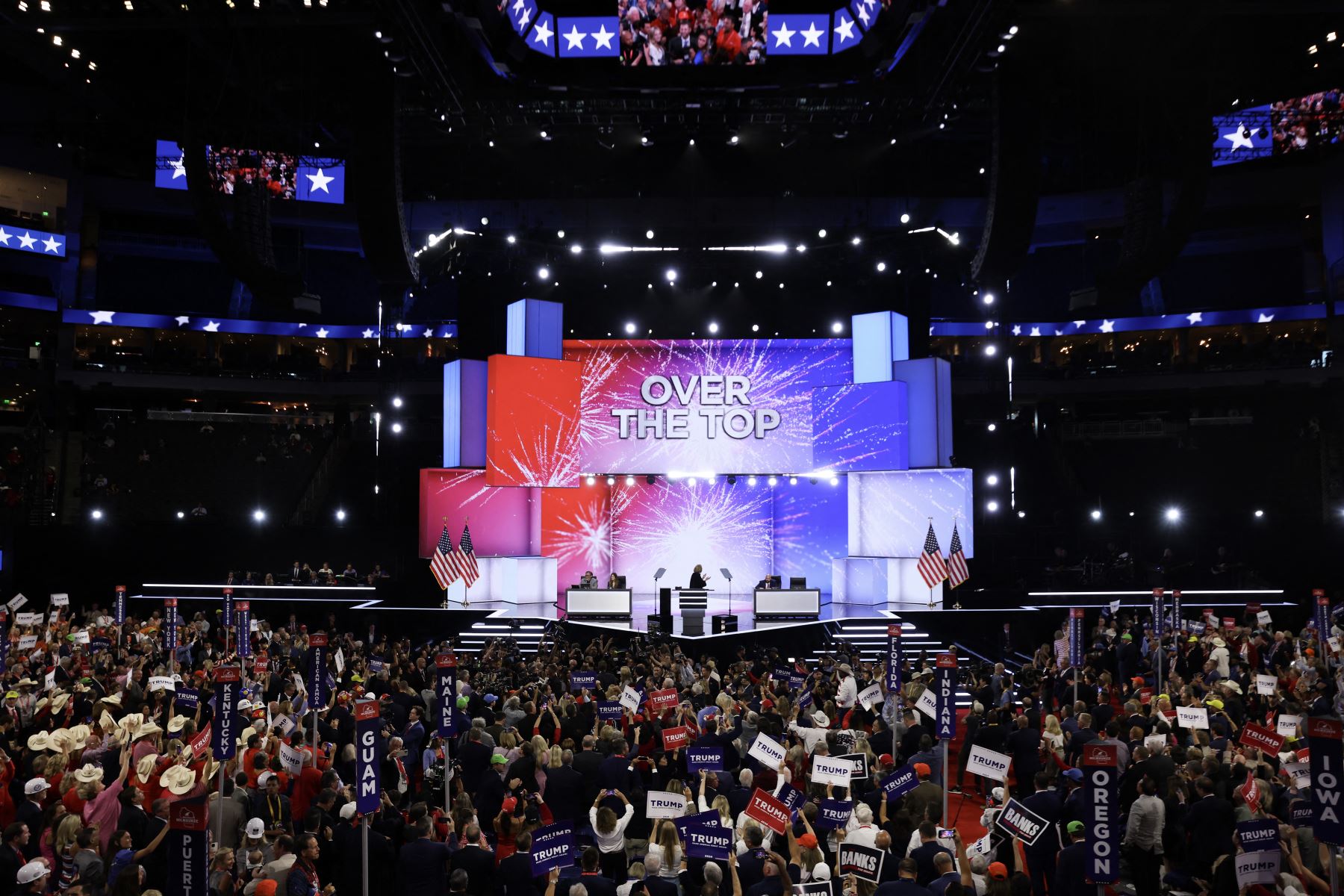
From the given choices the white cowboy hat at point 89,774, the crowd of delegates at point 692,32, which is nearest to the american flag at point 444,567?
the crowd of delegates at point 692,32

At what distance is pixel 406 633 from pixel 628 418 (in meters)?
8.52

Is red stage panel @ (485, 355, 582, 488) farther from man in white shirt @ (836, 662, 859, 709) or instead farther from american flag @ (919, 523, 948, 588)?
man in white shirt @ (836, 662, 859, 709)

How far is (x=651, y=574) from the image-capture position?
31609 mm

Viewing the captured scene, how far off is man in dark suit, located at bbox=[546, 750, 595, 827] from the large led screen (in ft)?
62.6

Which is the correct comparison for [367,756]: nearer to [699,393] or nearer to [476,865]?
[476,865]

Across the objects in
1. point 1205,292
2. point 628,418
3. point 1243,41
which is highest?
point 1243,41

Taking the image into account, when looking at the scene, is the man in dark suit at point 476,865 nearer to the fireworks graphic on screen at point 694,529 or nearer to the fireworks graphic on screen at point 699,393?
the fireworks graphic on screen at point 699,393

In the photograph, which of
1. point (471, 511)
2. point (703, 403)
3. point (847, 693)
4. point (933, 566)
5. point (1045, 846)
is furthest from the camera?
point (703, 403)

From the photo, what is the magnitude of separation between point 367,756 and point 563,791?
8.99ft

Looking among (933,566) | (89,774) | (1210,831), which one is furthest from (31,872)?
(933,566)

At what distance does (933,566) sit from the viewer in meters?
25.0

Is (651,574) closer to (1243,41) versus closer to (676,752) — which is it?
(676,752)

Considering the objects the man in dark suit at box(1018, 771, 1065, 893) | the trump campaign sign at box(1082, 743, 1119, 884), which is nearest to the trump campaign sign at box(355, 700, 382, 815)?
the trump campaign sign at box(1082, 743, 1119, 884)

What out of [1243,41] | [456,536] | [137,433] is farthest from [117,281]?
[1243,41]
